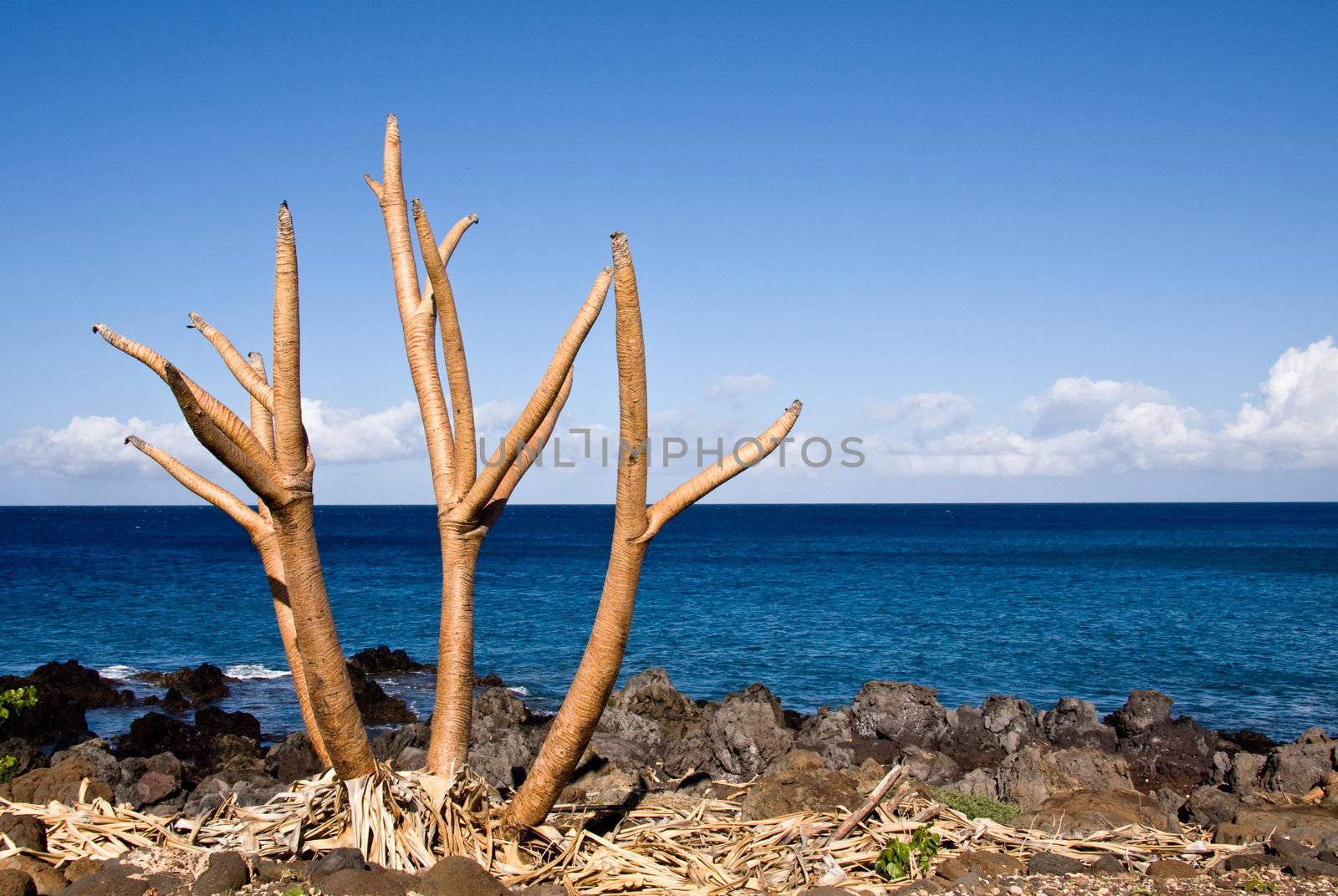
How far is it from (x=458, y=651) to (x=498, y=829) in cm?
123

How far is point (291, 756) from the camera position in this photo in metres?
13.1

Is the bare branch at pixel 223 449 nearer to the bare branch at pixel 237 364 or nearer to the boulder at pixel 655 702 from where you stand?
the bare branch at pixel 237 364

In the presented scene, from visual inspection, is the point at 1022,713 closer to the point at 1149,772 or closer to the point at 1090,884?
the point at 1149,772

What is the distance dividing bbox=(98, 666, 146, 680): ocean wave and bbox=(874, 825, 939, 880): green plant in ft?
74.2

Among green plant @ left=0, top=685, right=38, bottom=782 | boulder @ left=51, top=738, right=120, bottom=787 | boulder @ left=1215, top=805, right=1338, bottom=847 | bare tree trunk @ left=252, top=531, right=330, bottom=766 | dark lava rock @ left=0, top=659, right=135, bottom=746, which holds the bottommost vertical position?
dark lava rock @ left=0, top=659, right=135, bottom=746

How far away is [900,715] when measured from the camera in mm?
16141

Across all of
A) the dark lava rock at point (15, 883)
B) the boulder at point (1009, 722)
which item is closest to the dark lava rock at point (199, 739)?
the dark lava rock at point (15, 883)

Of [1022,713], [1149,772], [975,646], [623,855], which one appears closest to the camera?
[623,855]

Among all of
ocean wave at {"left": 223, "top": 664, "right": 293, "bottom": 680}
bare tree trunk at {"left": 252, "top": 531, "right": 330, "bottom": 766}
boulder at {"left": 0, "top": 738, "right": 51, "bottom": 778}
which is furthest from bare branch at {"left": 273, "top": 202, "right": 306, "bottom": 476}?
ocean wave at {"left": 223, "top": 664, "right": 293, "bottom": 680}

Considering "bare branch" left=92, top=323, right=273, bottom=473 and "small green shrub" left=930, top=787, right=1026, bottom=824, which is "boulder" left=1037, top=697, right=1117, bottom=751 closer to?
"small green shrub" left=930, top=787, right=1026, bottom=824

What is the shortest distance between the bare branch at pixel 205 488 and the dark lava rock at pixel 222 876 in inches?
100

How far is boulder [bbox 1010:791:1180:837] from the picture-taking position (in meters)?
8.14

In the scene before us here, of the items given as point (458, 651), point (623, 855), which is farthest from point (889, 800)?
point (458, 651)

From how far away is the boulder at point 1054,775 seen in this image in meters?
11.1
